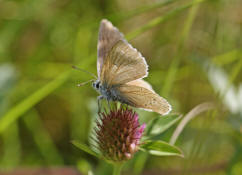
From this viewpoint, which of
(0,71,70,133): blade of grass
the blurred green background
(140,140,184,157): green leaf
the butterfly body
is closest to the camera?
(140,140,184,157): green leaf

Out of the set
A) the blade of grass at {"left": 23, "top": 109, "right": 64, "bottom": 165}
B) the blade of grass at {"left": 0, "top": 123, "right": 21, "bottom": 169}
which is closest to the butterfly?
the blade of grass at {"left": 23, "top": 109, "right": 64, "bottom": 165}

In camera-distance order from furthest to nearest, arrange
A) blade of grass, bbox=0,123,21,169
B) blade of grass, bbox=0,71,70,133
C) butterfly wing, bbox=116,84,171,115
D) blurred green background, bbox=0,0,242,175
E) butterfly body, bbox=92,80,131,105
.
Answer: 1. blade of grass, bbox=0,123,21,169
2. blurred green background, bbox=0,0,242,175
3. blade of grass, bbox=0,71,70,133
4. butterfly body, bbox=92,80,131,105
5. butterfly wing, bbox=116,84,171,115

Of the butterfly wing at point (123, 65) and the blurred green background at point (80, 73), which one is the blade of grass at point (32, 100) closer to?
the blurred green background at point (80, 73)

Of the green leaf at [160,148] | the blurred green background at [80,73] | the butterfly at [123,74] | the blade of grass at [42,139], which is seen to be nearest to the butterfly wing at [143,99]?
the butterfly at [123,74]

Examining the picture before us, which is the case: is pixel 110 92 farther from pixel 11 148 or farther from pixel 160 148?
pixel 11 148

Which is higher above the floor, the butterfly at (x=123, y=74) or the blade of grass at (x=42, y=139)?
the butterfly at (x=123, y=74)

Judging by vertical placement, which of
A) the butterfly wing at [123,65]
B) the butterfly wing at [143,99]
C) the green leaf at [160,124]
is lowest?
the green leaf at [160,124]

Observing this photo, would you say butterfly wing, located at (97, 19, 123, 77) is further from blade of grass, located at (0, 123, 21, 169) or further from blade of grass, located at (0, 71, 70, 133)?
blade of grass, located at (0, 123, 21, 169)
